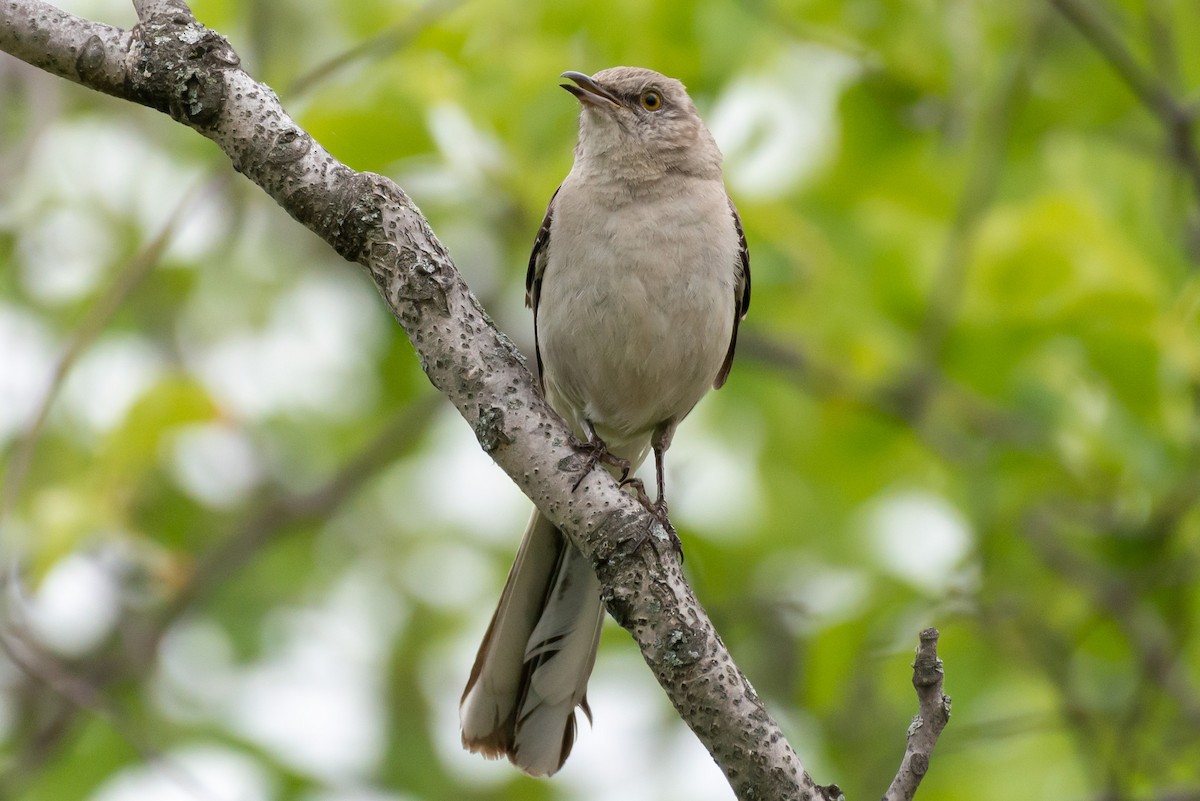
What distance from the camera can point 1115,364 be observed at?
5.90 meters

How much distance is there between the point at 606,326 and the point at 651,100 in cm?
134

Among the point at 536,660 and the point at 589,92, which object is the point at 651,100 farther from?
the point at 536,660

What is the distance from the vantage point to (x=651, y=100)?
5.87 m

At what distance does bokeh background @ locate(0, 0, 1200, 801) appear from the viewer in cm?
575

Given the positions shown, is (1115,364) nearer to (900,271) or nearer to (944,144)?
(900,271)

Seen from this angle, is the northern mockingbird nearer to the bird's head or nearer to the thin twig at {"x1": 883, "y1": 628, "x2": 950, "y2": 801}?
the bird's head

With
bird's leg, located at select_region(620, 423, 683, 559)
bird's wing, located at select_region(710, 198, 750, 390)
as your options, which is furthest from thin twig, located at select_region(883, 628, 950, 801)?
bird's wing, located at select_region(710, 198, 750, 390)

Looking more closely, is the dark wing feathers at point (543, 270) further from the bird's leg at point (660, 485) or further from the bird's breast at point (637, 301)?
the bird's leg at point (660, 485)

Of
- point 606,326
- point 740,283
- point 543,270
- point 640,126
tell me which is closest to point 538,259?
point 543,270

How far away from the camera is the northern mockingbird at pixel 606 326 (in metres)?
4.56

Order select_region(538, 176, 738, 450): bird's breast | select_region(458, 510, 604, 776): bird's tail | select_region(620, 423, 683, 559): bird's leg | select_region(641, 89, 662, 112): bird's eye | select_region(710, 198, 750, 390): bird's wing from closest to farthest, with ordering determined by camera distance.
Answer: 1. select_region(620, 423, 683, 559): bird's leg
2. select_region(458, 510, 604, 776): bird's tail
3. select_region(538, 176, 738, 450): bird's breast
4. select_region(710, 198, 750, 390): bird's wing
5. select_region(641, 89, 662, 112): bird's eye

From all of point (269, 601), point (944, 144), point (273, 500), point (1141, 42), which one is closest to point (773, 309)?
point (944, 144)

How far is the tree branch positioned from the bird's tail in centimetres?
132

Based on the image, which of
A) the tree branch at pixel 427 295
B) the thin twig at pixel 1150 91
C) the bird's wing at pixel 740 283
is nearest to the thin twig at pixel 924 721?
the tree branch at pixel 427 295
